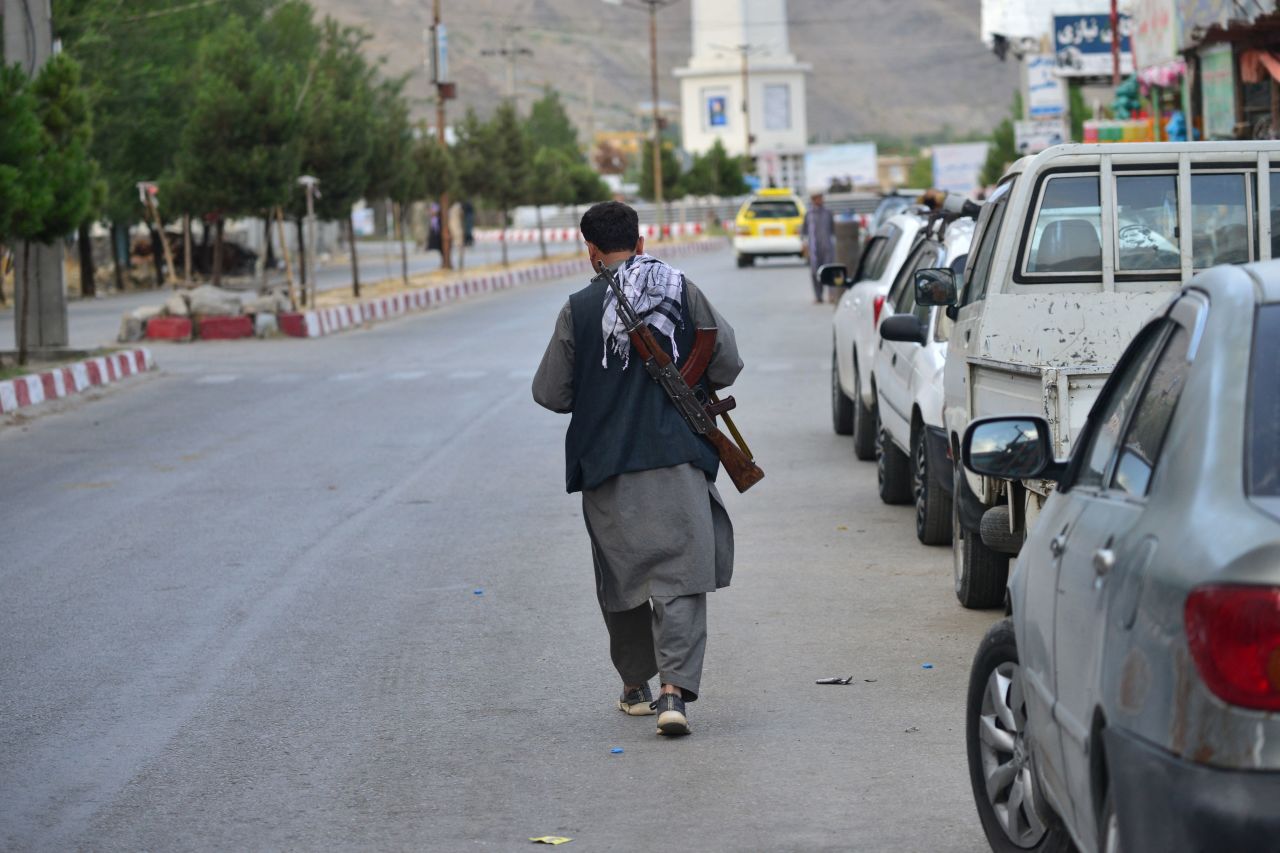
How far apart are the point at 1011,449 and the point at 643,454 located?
2.03m

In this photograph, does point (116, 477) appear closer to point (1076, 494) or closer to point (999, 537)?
point (999, 537)

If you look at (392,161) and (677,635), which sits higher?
(392,161)

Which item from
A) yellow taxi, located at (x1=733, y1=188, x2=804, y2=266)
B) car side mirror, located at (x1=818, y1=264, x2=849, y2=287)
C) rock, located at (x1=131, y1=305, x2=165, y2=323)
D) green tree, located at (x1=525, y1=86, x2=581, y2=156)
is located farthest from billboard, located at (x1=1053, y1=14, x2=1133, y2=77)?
green tree, located at (x1=525, y1=86, x2=581, y2=156)

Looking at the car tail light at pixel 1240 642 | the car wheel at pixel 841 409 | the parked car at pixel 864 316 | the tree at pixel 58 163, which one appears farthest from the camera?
the tree at pixel 58 163

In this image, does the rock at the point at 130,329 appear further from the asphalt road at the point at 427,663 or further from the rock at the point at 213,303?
the asphalt road at the point at 427,663

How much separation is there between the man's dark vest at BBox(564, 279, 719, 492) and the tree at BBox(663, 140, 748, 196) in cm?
9339

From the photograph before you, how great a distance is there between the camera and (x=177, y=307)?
2878 cm

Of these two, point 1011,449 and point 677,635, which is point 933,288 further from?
point 1011,449

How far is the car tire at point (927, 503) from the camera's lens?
9797 millimetres

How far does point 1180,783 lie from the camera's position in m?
3.11

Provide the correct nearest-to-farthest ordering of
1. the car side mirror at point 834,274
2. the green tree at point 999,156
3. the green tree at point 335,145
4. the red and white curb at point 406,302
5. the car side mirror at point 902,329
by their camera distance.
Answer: the car side mirror at point 902,329 < the car side mirror at point 834,274 < the red and white curb at point 406,302 < the green tree at point 335,145 < the green tree at point 999,156

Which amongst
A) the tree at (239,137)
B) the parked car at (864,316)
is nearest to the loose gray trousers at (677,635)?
the parked car at (864,316)

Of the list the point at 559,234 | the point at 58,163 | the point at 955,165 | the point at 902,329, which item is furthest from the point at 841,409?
the point at 559,234


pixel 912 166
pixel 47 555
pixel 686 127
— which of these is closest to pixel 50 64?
pixel 47 555
